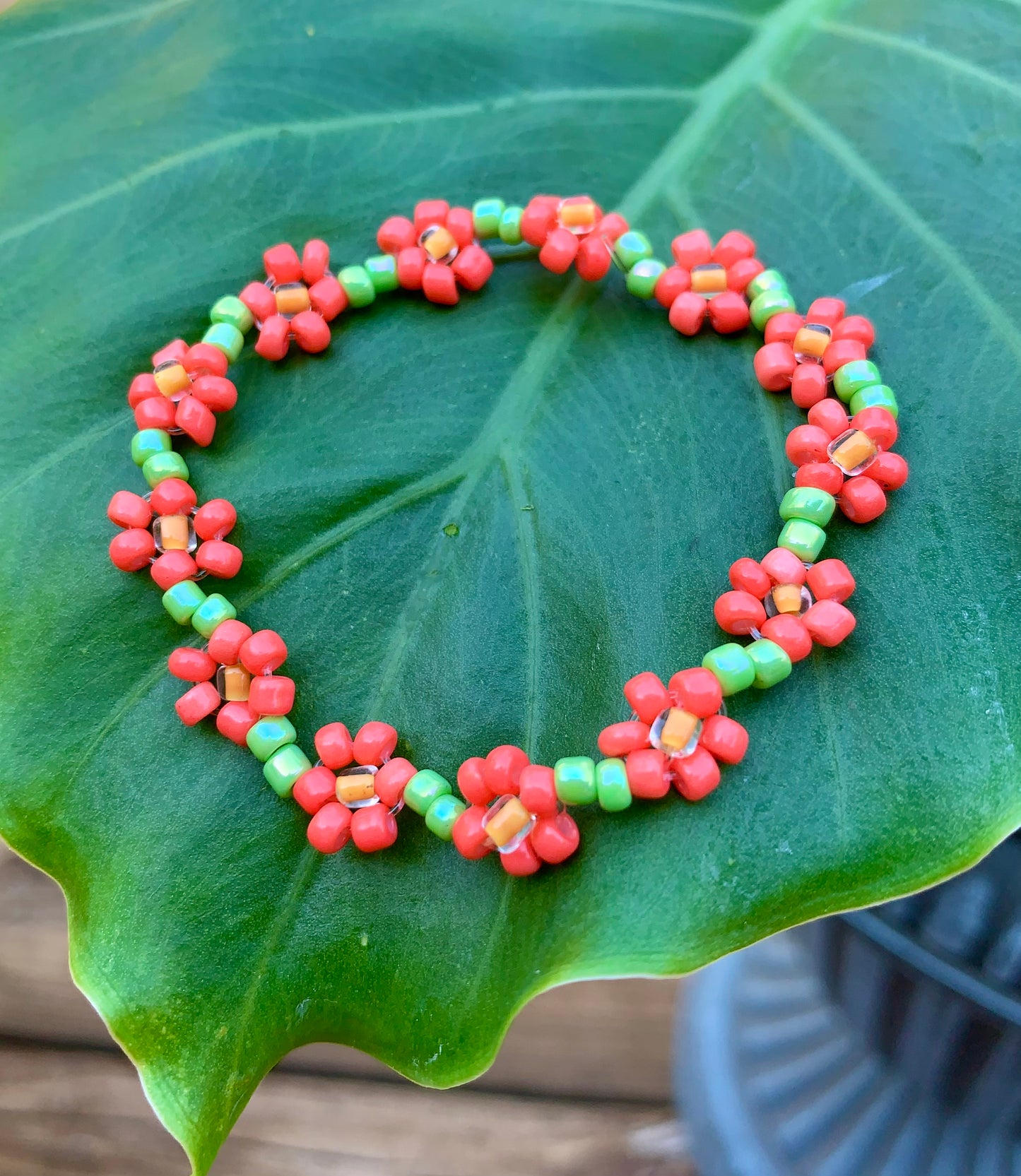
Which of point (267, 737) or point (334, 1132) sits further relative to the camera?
point (334, 1132)

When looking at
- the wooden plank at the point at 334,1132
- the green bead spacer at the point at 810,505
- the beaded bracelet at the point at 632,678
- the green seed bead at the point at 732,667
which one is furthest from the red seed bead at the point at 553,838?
the wooden plank at the point at 334,1132

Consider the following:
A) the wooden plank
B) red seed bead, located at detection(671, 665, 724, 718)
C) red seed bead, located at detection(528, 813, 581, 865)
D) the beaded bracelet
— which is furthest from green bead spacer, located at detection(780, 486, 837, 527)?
the wooden plank

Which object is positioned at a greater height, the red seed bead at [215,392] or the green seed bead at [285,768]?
the red seed bead at [215,392]

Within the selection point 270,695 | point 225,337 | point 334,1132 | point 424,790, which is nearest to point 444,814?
point 424,790

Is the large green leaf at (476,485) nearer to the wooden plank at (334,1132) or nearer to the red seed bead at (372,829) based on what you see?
the red seed bead at (372,829)

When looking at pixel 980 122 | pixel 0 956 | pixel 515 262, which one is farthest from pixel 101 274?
pixel 0 956

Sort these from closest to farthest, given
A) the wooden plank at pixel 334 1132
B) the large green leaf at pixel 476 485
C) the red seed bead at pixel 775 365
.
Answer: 1. the large green leaf at pixel 476 485
2. the red seed bead at pixel 775 365
3. the wooden plank at pixel 334 1132

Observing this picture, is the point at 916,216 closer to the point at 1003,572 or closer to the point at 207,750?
the point at 1003,572

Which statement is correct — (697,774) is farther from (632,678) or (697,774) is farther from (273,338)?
(273,338)
